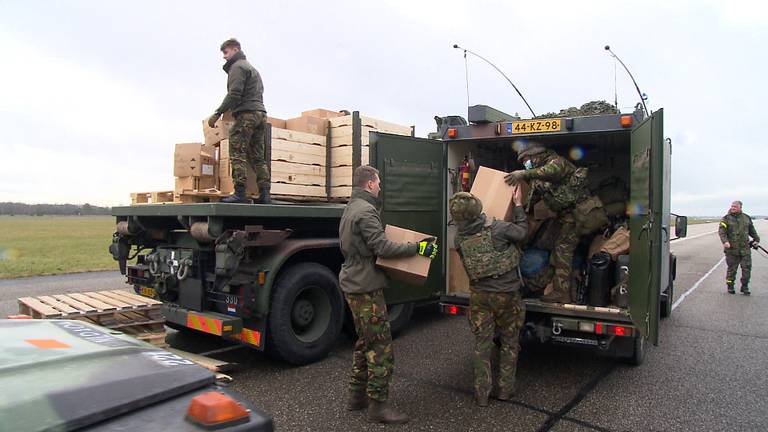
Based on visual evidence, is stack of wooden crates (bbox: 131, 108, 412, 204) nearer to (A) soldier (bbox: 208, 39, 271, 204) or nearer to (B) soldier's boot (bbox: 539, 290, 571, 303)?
(A) soldier (bbox: 208, 39, 271, 204)

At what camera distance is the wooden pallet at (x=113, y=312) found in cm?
534

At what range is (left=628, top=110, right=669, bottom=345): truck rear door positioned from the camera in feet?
12.7

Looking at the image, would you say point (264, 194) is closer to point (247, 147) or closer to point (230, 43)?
point (247, 147)

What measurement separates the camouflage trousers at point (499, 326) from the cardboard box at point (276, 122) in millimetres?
3515

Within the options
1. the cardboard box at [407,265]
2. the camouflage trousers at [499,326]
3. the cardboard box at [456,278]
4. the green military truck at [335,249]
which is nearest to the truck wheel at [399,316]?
the green military truck at [335,249]

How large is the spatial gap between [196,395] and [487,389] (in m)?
3.27

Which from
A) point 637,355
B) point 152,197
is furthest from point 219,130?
point 637,355

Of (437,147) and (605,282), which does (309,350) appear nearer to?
(437,147)

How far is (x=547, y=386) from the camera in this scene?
484 centimetres

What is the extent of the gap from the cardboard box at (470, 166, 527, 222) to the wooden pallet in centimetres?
367

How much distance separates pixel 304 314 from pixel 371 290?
1.75 meters

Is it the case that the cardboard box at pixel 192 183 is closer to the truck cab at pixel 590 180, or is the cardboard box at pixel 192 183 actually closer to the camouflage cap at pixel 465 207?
the truck cab at pixel 590 180

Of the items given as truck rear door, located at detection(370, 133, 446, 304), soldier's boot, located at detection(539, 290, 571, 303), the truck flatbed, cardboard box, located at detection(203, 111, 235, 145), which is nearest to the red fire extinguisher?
truck rear door, located at detection(370, 133, 446, 304)

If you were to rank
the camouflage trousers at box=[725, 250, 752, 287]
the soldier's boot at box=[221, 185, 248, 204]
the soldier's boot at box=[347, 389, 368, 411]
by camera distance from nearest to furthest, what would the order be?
the soldier's boot at box=[347, 389, 368, 411] → the soldier's boot at box=[221, 185, 248, 204] → the camouflage trousers at box=[725, 250, 752, 287]
